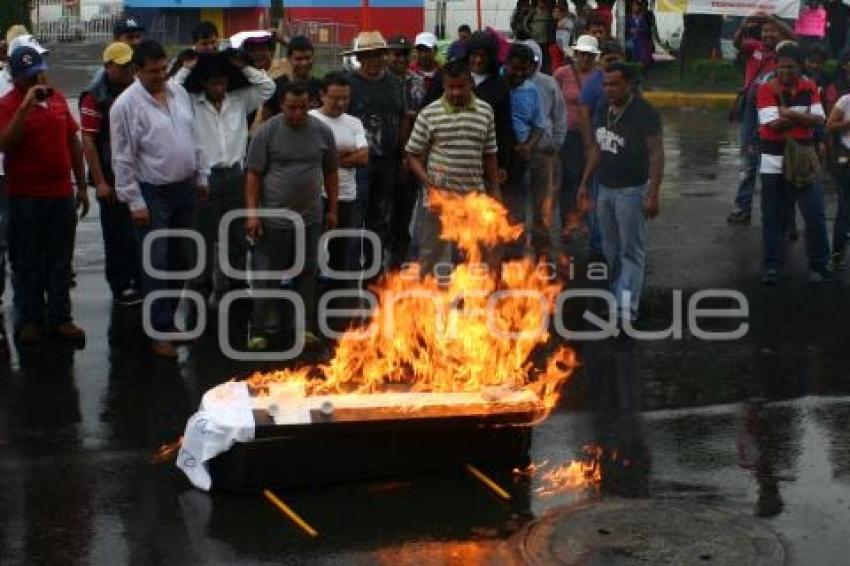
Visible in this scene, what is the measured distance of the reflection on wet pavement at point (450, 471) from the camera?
220 inches

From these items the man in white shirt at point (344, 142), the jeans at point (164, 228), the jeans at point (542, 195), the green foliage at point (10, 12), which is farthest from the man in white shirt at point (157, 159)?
the green foliage at point (10, 12)

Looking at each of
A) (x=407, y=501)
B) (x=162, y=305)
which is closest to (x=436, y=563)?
(x=407, y=501)

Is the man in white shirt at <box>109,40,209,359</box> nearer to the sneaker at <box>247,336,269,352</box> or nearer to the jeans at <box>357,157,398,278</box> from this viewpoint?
the sneaker at <box>247,336,269,352</box>

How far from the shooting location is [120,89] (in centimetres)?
930

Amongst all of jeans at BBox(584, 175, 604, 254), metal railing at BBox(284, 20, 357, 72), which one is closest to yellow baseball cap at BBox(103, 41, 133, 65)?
jeans at BBox(584, 175, 604, 254)

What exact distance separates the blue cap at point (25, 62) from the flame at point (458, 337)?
8.16 feet

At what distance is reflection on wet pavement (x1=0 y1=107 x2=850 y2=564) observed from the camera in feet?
18.3

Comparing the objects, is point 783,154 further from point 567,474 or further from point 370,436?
point 370,436

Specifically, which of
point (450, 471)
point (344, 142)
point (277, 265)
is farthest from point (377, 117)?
point (450, 471)

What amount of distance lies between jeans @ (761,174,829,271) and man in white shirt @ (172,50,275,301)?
4.01 metres

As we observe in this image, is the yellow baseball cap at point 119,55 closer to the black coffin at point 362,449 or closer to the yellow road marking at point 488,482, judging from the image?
the black coffin at point 362,449

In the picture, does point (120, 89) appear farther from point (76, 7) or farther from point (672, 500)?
point (76, 7)

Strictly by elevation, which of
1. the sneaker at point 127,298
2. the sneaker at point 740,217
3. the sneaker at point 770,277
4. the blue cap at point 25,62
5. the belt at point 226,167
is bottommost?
the sneaker at point 127,298

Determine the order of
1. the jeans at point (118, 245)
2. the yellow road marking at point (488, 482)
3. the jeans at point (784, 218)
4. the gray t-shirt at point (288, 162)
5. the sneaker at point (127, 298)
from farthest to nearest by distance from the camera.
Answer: the jeans at point (784, 218)
the sneaker at point (127, 298)
the jeans at point (118, 245)
the gray t-shirt at point (288, 162)
the yellow road marking at point (488, 482)
